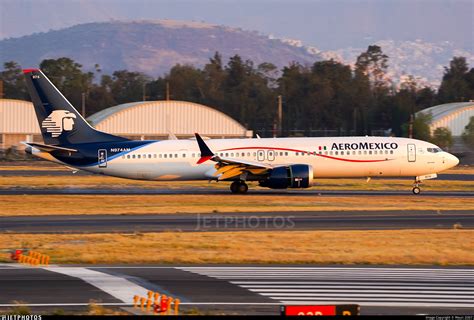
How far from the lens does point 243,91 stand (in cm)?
15288

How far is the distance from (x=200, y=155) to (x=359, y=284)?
28178mm

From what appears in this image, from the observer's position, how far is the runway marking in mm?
18188

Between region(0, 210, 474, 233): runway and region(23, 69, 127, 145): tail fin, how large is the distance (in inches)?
480

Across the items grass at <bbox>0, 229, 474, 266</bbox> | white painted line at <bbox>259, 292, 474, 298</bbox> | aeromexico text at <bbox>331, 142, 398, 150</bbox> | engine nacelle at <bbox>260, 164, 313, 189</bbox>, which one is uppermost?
aeromexico text at <bbox>331, 142, 398, 150</bbox>

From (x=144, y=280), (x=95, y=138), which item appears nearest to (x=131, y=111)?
(x=95, y=138)

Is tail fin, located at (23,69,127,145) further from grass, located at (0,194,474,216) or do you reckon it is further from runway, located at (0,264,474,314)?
runway, located at (0,264,474,314)

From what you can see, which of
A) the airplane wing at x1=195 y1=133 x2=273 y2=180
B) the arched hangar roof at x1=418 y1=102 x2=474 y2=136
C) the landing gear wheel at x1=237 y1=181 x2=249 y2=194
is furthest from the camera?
the arched hangar roof at x1=418 y1=102 x2=474 y2=136

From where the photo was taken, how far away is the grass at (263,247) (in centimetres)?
2431

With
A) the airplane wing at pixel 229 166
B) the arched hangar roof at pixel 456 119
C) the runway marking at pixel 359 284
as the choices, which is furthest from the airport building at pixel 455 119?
the runway marking at pixel 359 284

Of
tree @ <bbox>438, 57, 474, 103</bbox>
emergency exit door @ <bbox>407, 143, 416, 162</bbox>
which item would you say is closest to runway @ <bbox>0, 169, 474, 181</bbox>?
emergency exit door @ <bbox>407, 143, 416, 162</bbox>

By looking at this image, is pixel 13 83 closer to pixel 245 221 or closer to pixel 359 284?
pixel 245 221

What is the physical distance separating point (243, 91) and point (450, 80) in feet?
141

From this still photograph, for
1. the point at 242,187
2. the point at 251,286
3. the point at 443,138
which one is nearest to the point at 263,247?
the point at 251,286

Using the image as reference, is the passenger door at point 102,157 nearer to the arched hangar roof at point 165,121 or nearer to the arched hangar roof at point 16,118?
the arched hangar roof at point 165,121
